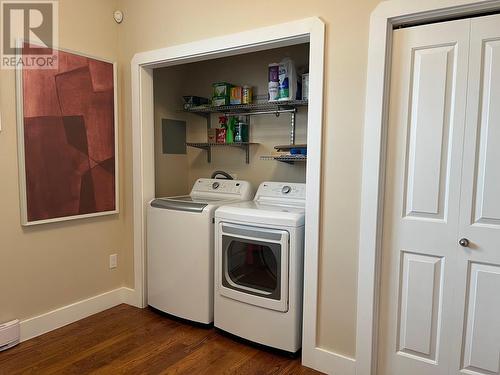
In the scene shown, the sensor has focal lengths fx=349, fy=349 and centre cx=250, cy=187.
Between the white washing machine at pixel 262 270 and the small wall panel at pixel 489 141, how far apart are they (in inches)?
37.4

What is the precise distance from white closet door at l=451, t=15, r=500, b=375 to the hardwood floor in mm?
895

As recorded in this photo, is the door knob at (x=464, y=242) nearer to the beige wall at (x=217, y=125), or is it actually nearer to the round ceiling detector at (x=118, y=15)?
the beige wall at (x=217, y=125)

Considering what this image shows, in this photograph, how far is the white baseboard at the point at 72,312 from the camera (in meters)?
2.39

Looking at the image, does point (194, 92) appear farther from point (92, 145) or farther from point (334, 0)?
point (334, 0)

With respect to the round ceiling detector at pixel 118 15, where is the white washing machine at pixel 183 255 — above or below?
below

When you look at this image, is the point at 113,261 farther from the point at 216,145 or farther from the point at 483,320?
the point at 483,320

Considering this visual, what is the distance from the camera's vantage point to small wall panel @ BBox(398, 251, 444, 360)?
1782mm

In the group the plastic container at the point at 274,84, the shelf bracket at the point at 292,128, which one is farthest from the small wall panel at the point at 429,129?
the shelf bracket at the point at 292,128

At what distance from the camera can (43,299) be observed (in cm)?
246

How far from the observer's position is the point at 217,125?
3.39 meters

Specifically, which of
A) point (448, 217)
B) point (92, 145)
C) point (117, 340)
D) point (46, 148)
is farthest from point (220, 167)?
point (448, 217)

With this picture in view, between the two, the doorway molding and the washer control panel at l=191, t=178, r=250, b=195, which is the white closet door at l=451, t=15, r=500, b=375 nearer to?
the doorway molding

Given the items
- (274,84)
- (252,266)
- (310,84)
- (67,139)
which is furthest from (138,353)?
(274,84)

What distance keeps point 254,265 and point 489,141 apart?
59.3 inches
